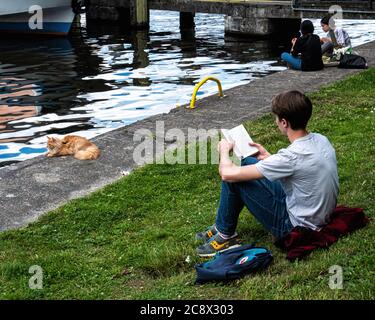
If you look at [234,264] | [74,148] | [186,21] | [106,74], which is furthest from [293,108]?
[186,21]

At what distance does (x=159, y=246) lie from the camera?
527 cm

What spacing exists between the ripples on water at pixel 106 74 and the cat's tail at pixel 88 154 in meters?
1.89

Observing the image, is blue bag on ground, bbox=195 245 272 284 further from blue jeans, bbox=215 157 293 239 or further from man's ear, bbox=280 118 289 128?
man's ear, bbox=280 118 289 128

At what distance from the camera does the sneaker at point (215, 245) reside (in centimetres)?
499

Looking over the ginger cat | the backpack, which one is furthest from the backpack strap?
the ginger cat

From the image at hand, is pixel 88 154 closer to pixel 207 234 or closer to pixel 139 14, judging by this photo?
pixel 207 234

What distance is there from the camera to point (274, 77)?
12.9m

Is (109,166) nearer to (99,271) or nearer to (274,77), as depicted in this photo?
(99,271)

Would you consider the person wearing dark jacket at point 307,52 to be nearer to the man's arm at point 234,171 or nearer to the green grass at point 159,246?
the green grass at point 159,246

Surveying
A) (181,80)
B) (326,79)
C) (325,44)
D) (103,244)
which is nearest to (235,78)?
(181,80)

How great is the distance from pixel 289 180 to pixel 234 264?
2.30 feet

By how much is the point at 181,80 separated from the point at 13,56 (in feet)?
21.3

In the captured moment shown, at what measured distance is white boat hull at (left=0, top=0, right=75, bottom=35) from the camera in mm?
24984

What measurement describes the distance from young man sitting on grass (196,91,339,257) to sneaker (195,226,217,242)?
0.19 meters
